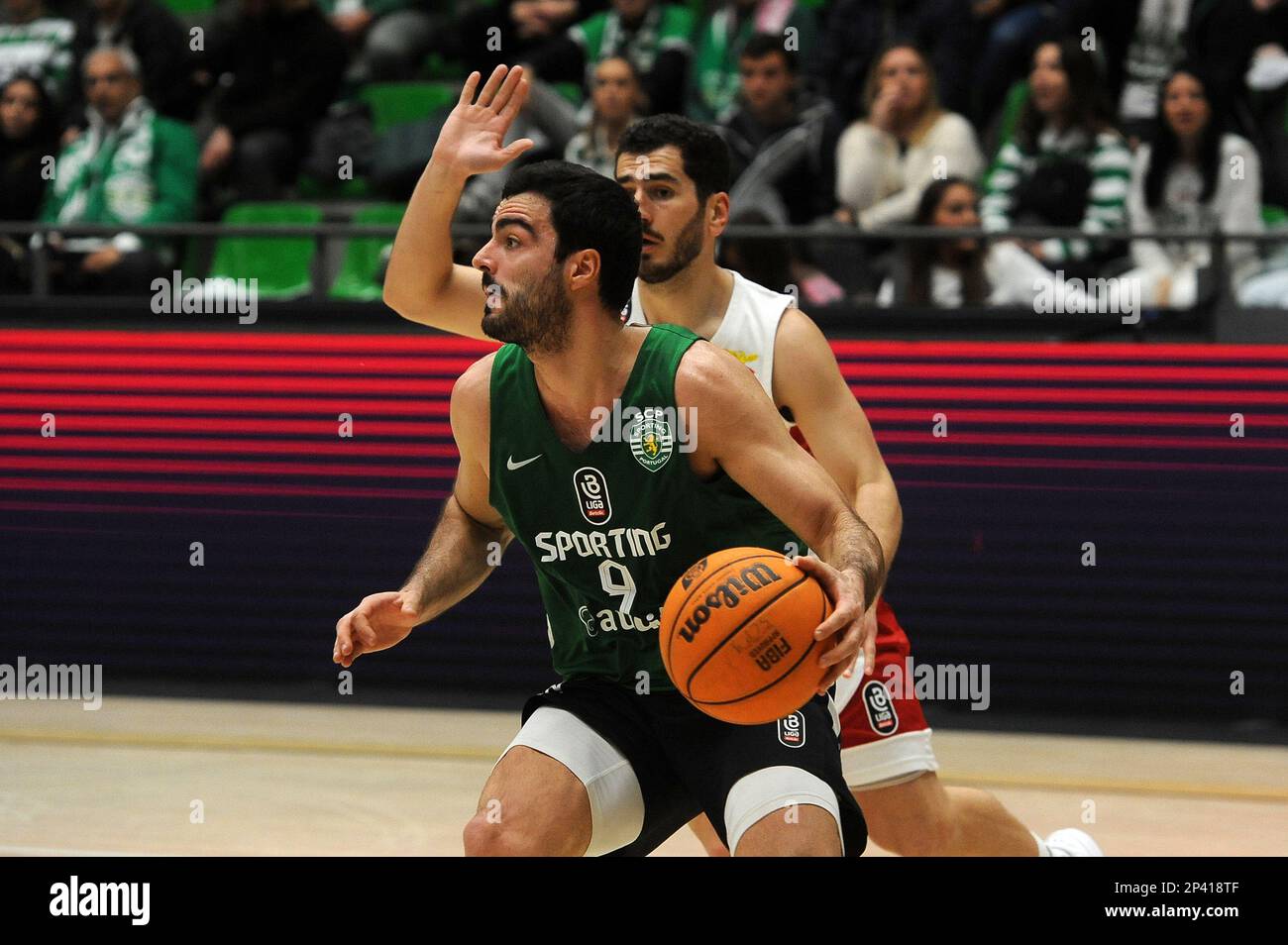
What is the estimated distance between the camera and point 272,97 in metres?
10.2

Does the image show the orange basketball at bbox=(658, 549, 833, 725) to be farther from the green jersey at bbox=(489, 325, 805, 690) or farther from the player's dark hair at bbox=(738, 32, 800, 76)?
the player's dark hair at bbox=(738, 32, 800, 76)

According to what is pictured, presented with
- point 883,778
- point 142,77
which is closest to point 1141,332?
point 883,778

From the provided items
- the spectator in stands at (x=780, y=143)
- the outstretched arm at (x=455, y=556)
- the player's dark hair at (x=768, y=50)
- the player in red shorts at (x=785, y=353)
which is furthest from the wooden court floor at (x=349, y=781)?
the player's dark hair at (x=768, y=50)

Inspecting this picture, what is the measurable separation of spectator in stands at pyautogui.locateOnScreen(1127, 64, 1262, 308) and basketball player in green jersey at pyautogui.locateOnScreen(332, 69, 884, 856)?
4.37 m

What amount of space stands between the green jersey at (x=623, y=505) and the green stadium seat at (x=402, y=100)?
256 inches

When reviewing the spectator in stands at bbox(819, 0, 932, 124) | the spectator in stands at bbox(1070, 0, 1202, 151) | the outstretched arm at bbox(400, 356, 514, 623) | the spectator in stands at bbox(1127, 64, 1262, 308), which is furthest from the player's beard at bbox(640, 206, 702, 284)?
the spectator in stands at bbox(1070, 0, 1202, 151)

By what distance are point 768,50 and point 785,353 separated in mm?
4456

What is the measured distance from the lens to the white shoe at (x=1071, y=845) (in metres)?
5.34

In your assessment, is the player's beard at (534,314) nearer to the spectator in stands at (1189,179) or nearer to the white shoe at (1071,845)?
the white shoe at (1071,845)

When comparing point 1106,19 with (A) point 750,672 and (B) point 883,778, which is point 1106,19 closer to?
(B) point 883,778

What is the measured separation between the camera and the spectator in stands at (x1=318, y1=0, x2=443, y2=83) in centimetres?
1073

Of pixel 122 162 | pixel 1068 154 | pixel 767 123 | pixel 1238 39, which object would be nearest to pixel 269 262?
pixel 122 162

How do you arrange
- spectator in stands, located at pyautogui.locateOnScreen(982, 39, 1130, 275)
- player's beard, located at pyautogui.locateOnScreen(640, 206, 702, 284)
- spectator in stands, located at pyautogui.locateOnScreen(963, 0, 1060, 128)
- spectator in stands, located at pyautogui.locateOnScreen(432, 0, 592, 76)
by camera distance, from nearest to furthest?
1. player's beard, located at pyautogui.locateOnScreen(640, 206, 702, 284)
2. spectator in stands, located at pyautogui.locateOnScreen(982, 39, 1130, 275)
3. spectator in stands, located at pyautogui.locateOnScreen(963, 0, 1060, 128)
4. spectator in stands, located at pyautogui.locateOnScreen(432, 0, 592, 76)

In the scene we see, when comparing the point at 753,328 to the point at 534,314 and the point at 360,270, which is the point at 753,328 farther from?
the point at 360,270
